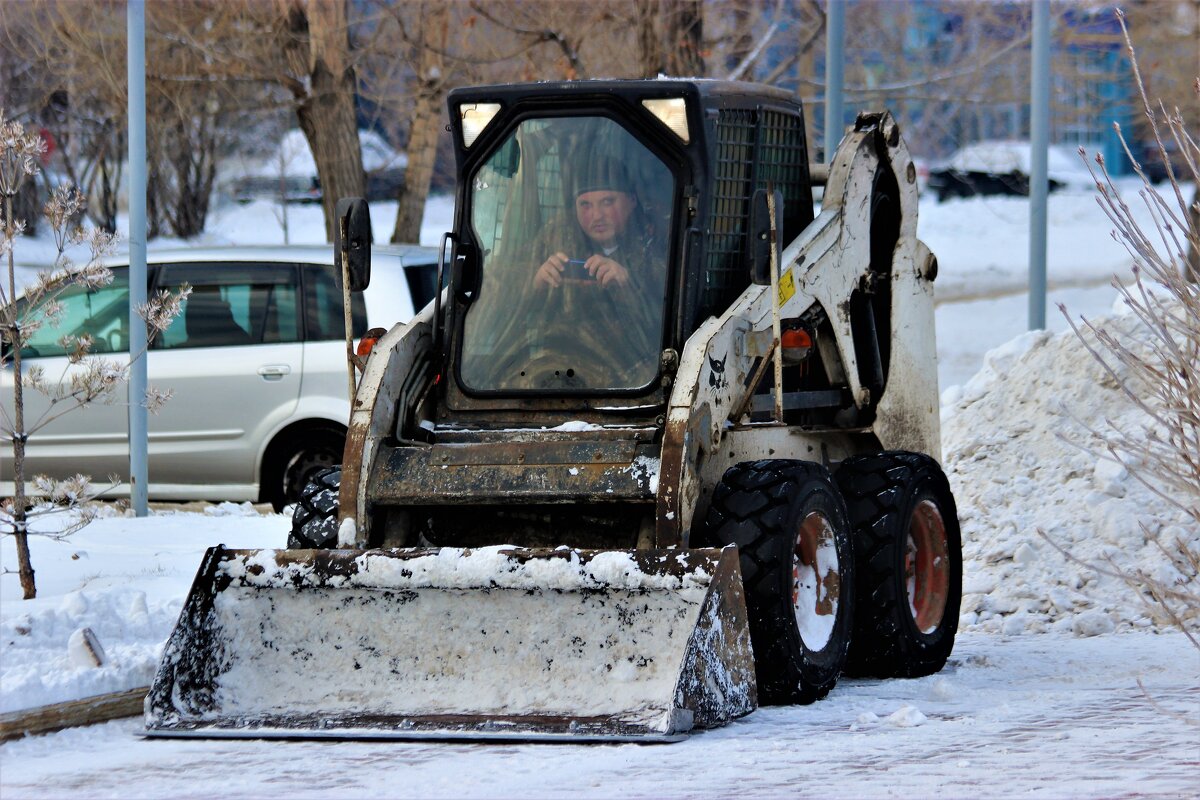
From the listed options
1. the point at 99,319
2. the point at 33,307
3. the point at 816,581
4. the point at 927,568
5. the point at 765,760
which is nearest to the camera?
the point at 765,760

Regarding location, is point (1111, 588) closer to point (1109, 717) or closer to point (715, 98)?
point (1109, 717)

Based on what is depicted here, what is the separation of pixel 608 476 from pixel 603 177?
4.31ft

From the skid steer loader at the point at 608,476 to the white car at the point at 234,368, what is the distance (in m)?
4.06

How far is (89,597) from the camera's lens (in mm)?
7797

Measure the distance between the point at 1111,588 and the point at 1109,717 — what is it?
3040 mm

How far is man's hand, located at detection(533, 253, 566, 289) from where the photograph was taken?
24.6 ft

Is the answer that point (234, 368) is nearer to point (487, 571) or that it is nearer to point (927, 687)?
point (487, 571)

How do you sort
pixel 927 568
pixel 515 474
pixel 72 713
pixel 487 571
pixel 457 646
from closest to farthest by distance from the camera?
pixel 487 571 → pixel 457 646 → pixel 72 713 → pixel 515 474 → pixel 927 568

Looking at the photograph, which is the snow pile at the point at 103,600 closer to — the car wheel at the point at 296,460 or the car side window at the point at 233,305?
the car wheel at the point at 296,460

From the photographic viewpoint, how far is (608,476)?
685 cm

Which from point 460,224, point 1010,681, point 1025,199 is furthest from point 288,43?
point 1025,199

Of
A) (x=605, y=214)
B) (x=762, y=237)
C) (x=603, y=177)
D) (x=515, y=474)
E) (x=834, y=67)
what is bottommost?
(x=515, y=474)

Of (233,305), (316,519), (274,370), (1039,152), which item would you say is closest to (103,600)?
(316,519)

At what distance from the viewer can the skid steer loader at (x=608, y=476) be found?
21.1 ft
